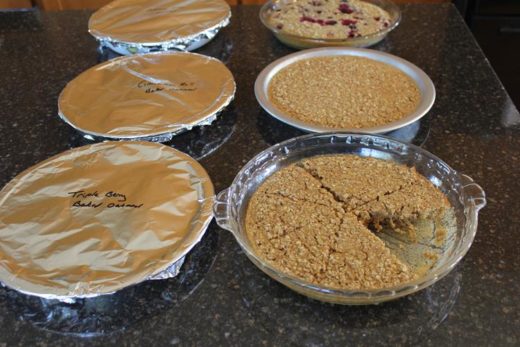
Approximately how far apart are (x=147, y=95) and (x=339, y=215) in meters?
0.55

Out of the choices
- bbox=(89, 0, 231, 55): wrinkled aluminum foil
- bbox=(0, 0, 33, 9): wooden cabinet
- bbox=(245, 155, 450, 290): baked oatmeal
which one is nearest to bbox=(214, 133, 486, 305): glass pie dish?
bbox=(245, 155, 450, 290): baked oatmeal

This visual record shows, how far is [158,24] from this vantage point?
1.41m

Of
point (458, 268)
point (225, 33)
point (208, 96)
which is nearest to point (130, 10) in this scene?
point (225, 33)

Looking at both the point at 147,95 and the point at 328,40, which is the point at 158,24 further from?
the point at 328,40

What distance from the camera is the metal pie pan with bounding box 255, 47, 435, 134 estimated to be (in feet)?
3.34

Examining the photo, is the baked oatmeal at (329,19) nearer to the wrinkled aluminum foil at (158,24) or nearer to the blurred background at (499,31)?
the wrinkled aluminum foil at (158,24)

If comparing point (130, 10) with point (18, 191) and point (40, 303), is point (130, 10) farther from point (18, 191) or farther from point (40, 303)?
point (40, 303)

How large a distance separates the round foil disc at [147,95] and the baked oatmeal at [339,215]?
0.26 m

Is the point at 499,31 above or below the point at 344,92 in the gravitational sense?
below

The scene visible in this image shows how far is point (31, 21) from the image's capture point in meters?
1.58

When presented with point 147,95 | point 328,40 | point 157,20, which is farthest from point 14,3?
point 328,40

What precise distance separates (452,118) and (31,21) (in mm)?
1278

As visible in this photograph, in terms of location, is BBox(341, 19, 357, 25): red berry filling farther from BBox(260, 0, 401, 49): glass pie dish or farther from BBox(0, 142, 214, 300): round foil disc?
BBox(0, 142, 214, 300): round foil disc

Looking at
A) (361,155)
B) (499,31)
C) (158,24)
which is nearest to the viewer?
(361,155)
